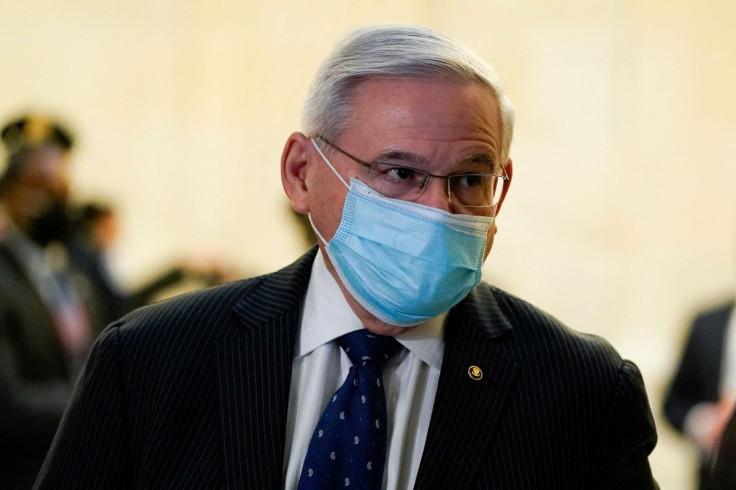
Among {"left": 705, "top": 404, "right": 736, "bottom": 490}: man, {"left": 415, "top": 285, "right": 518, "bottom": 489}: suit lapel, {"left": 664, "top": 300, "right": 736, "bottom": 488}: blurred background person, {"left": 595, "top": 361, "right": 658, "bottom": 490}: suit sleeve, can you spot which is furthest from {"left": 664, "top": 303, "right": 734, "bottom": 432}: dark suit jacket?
{"left": 705, "top": 404, "right": 736, "bottom": 490}: man

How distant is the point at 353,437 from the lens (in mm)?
1974

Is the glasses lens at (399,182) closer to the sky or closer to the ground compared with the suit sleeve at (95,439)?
closer to the sky

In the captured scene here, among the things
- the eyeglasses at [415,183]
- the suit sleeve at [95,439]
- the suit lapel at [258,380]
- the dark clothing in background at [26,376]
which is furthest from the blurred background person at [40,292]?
the eyeglasses at [415,183]

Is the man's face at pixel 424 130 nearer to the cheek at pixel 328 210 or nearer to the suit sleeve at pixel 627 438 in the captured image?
the cheek at pixel 328 210

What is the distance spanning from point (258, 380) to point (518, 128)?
5.70m

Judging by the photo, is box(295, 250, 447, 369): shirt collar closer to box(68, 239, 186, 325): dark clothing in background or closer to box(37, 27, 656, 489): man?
box(37, 27, 656, 489): man

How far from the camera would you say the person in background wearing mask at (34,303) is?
Answer: 160 inches

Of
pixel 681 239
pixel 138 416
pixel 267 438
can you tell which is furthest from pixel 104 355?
pixel 681 239

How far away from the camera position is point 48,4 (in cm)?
790

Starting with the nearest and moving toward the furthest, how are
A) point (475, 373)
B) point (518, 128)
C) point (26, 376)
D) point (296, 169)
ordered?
point (475, 373) < point (296, 169) < point (26, 376) < point (518, 128)

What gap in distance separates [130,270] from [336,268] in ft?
20.0

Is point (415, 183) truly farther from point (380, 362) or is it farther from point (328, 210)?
point (380, 362)

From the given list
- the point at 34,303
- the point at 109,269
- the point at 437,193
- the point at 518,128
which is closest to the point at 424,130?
the point at 437,193

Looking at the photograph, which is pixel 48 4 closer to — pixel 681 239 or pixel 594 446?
pixel 681 239
